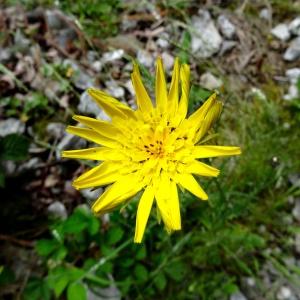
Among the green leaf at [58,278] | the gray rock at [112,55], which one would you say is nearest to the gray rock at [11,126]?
the gray rock at [112,55]

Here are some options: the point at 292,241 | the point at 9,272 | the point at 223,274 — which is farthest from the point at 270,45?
the point at 9,272

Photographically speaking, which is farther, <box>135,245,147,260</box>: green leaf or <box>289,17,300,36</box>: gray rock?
<box>289,17,300,36</box>: gray rock

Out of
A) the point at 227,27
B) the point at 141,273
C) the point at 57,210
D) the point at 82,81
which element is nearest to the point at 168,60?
the point at 227,27

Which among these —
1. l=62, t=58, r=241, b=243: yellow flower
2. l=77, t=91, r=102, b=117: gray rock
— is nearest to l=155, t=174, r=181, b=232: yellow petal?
l=62, t=58, r=241, b=243: yellow flower

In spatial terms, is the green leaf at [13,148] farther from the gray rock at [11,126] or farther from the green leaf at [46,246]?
the green leaf at [46,246]

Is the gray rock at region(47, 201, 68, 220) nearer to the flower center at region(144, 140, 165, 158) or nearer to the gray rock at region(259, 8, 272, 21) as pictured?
the flower center at region(144, 140, 165, 158)

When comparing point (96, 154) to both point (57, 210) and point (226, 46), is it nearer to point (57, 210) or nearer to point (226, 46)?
point (57, 210)

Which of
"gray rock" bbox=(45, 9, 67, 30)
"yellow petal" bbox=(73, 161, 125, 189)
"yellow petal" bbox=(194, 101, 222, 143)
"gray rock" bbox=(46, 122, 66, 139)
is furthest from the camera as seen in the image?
"gray rock" bbox=(45, 9, 67, 30)

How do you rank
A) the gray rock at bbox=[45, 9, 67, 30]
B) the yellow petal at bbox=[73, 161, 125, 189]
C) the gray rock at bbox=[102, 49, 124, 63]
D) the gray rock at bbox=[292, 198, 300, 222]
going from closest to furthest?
the yellow petal at bbox=[73, 161, 125, 189]
the gray rock at bbox=[292, 198, 300, 222]
the gray rock at bbox=[102, 49, 124, 63]
the gray rock at bbox=[45, 9, 67, 30]
